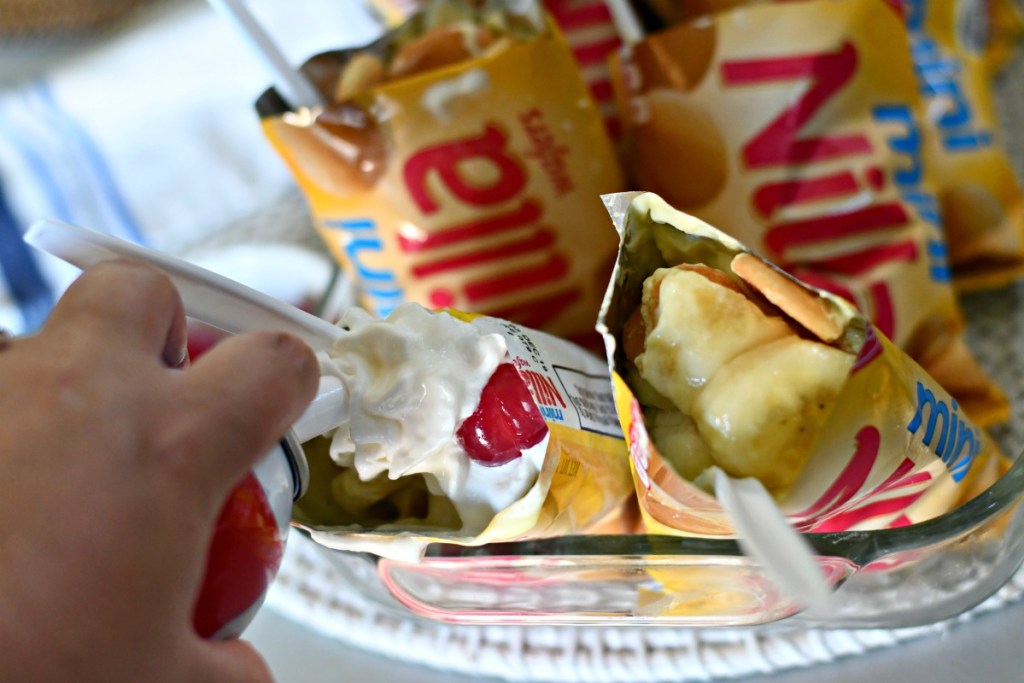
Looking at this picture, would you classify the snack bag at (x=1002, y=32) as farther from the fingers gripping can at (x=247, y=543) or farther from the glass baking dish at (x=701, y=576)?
the fingers gripping can at (x=247, y=543)

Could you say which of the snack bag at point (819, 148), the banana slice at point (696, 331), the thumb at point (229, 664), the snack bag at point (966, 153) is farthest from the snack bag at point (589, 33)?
the thumb at point (229, 664)

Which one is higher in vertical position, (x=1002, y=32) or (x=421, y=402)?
(x=421, y=402)

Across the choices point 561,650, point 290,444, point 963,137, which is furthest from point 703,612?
point 963,137

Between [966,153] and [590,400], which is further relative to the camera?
[966,153]

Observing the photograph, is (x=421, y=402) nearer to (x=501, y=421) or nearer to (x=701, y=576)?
(x=501, y=421)

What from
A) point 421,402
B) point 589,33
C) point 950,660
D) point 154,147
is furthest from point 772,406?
point 154,147

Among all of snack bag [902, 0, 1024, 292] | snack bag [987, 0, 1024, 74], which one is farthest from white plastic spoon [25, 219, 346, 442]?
snack bag [987, 0, 1024, 74]

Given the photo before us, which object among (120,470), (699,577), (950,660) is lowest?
(950,660)

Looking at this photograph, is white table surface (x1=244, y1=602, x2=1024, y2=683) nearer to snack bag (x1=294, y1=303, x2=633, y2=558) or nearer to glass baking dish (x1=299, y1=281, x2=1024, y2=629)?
glass baking dish (x1=299, y1=281, x2=1024, y2=629)
